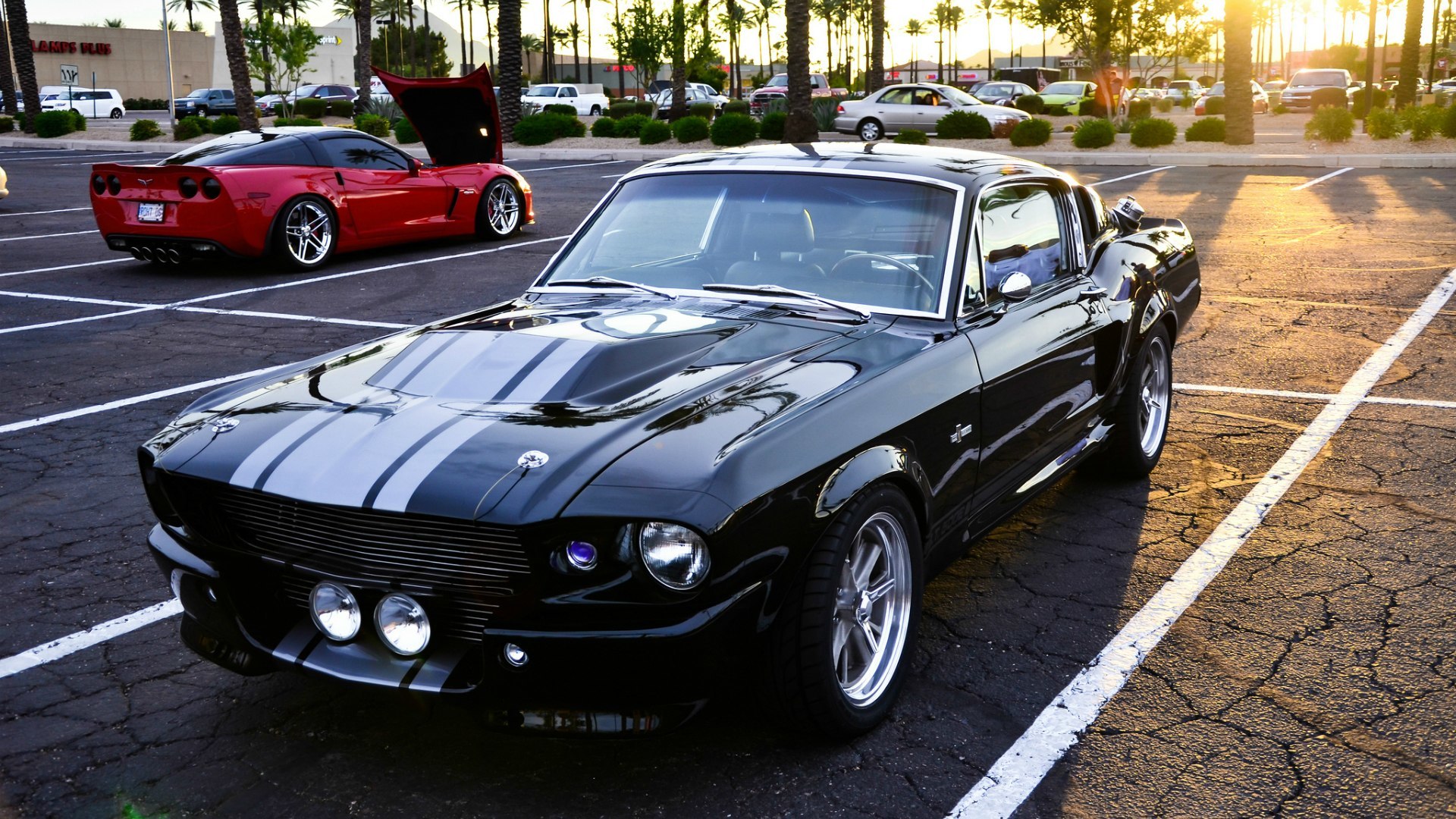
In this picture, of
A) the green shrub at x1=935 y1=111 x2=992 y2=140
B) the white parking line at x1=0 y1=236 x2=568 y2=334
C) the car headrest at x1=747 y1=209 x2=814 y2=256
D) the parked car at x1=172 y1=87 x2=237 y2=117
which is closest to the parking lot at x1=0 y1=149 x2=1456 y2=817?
the car headrest at x1=747 y1=209 x2=814 y2=256

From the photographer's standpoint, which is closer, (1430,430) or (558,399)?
(558,399)

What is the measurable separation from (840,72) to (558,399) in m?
104

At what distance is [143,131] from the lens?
36.8 m

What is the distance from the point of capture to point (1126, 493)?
545cm

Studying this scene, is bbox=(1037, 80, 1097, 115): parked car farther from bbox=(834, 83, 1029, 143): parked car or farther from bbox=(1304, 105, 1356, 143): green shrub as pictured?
bbox=(1304, 105, 1356, 143): green shrub

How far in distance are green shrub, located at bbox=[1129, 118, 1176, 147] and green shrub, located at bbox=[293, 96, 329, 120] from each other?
104 ft

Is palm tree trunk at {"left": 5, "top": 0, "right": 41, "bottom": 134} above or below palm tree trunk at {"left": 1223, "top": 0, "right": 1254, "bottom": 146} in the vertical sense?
above

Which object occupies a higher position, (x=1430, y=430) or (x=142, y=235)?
(x=142, y=235)

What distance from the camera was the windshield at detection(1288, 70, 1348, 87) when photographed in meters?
49.1

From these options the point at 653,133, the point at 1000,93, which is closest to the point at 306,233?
the point at 653,133

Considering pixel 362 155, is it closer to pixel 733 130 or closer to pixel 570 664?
pixel 570 664

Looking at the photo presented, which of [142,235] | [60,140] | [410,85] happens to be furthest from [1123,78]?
[60,140]

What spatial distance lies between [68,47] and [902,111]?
70.4 m

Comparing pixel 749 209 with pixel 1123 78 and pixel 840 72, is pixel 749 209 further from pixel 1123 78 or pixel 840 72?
pixel 840 72
